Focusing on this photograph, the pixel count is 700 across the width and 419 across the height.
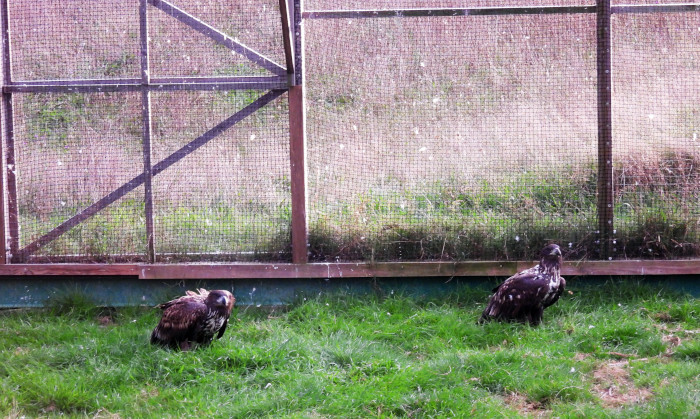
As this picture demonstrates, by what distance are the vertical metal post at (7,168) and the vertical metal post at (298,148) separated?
7.73ft

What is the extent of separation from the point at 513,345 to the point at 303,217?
2.03m

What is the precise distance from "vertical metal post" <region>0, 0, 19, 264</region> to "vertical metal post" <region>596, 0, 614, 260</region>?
15.9 ft

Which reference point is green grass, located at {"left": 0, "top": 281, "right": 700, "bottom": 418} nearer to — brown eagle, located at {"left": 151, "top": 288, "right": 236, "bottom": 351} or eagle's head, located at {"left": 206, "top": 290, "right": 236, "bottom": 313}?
brown eagle, located at {"left": 151, "top": 288, "right": 236, "bottom": 351}

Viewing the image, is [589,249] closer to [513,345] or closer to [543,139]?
[543,139]

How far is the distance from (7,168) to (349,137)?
2883 mm

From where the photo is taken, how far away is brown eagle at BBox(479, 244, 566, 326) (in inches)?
214

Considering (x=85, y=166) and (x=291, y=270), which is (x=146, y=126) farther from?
(x=291, y=270)

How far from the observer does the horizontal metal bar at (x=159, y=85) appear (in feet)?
20.2

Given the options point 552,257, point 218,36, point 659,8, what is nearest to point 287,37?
point 218,36

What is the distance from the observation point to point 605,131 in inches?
241

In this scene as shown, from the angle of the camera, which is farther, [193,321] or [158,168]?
[158,168]

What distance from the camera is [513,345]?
517 cm

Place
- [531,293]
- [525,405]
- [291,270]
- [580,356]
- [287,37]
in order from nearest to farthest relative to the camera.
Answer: [525,405] → [580,356] → [531,293] → [287,37] → [291,270]

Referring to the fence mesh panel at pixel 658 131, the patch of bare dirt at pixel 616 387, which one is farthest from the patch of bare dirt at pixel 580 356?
the fence mesh panel at pixel 658 131
